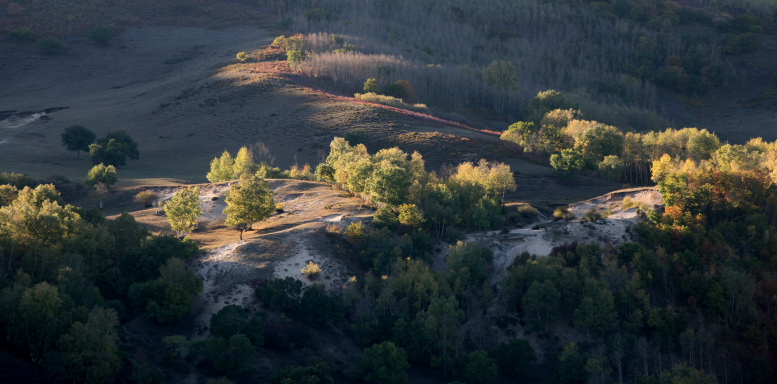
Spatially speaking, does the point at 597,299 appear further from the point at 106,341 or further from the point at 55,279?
the point at 55,279

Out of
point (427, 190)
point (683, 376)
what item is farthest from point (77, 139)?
point (683, 376)

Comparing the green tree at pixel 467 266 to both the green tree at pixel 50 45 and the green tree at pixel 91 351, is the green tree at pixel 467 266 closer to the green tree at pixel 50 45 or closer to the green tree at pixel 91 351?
the green tree at pixel 91 351

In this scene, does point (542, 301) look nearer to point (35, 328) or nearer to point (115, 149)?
point (35, 328)

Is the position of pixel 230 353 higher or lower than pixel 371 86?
lower

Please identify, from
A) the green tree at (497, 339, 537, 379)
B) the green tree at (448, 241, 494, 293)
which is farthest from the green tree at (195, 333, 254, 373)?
the green tree at (448, 241, 494, 293)

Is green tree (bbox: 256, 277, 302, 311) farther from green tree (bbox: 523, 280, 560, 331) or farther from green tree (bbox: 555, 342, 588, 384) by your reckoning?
green tree (bbox: 555, 342, 588, 384)

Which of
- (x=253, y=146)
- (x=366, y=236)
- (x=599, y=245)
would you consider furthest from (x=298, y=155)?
(x=599, y=245)

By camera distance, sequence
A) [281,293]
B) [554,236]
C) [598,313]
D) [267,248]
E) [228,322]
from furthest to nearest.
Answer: [554,236] → [267,248] → [598,313] → [281,293] → [228,322]
